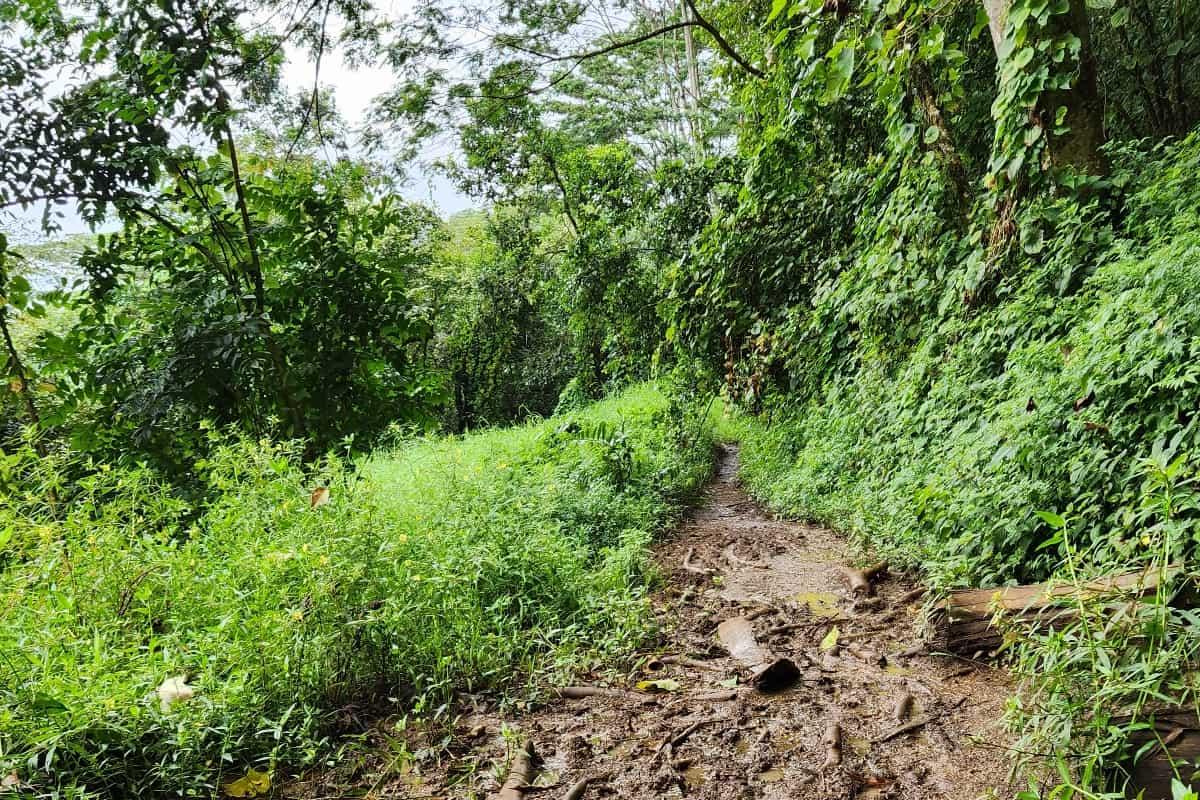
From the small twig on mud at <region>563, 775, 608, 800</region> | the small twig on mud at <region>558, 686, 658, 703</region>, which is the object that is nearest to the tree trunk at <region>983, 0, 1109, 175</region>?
the small twig on mud at <region>558, 686, 658, 703</region>

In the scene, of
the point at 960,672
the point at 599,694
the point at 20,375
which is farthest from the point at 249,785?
the point at 960,672

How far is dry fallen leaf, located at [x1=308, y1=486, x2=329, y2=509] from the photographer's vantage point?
3.11 metres

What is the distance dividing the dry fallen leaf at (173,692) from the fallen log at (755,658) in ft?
7.17

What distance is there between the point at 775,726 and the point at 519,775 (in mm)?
1012

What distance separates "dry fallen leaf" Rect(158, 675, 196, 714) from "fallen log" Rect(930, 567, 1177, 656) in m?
2.65

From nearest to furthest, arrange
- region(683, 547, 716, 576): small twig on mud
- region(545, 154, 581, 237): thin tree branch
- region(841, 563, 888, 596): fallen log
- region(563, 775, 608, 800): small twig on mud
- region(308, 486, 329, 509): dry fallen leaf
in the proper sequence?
region(563, 775, 608, 800): small twig on mud
region(308, 486, 329, 509): dry fallen leaf
region(841, 563, 888, 596): fallen log
region(683, 547, 716, 576): small twig on mud
region(545, 154, 581, 237): thin tree branch

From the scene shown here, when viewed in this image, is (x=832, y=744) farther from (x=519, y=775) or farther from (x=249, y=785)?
(x=249, y=785)

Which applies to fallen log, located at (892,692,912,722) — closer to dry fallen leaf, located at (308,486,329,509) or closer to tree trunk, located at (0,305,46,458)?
dry fallen leaf, located at (308,486,329,509)

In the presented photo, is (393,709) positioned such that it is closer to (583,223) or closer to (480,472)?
(480,472)

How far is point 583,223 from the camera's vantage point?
1249 centimetres

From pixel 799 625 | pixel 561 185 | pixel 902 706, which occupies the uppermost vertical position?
pixel 561 185

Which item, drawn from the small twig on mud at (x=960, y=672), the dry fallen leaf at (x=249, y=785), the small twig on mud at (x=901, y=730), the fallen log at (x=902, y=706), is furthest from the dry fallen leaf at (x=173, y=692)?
the small twig on mud at (x=960, y=672)

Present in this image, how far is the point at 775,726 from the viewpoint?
2625mm

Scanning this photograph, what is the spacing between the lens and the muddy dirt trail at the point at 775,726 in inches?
88.6
